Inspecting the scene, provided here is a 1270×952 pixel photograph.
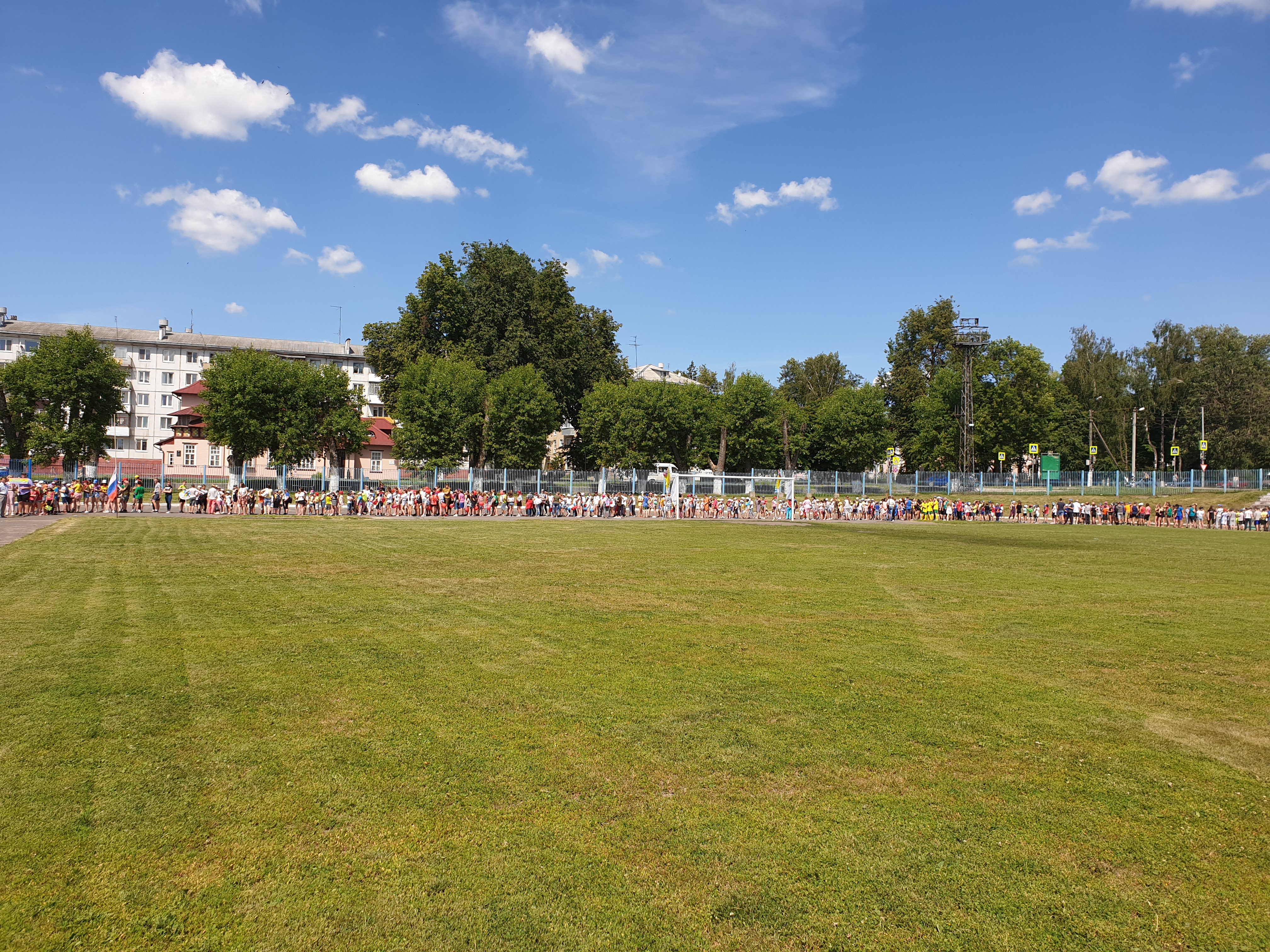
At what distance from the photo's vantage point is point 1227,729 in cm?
625

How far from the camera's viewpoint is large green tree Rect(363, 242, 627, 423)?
64562 mm

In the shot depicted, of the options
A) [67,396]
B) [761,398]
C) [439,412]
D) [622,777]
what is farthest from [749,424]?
[622,777]

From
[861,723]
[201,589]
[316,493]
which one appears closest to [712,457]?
[316,493]

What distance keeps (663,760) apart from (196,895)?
9.17ft

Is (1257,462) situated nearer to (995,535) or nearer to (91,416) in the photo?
(995,535)

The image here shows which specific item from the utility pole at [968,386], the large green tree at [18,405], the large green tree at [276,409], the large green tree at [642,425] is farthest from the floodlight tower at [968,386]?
the large green tree at [18,405]

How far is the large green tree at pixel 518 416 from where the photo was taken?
58.5 meters

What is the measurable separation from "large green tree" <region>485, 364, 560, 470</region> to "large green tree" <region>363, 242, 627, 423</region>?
2963 millimetres

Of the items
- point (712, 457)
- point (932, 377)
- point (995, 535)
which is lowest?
point (995, 535)

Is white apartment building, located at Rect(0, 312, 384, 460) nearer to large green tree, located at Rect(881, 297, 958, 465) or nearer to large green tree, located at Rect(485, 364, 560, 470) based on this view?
large green tree, located at Rect(485, 364, 560, 470)

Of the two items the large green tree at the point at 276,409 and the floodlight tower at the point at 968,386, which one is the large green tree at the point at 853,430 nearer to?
the floodlight tower at the point at 968,386

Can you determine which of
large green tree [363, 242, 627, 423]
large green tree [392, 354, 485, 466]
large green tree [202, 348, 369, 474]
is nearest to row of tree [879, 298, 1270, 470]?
large green tree [363, 242, 627, 423]

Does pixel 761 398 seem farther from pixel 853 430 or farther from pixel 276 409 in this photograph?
pixel 276 409

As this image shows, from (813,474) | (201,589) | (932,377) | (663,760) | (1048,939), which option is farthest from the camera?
(932,377)
